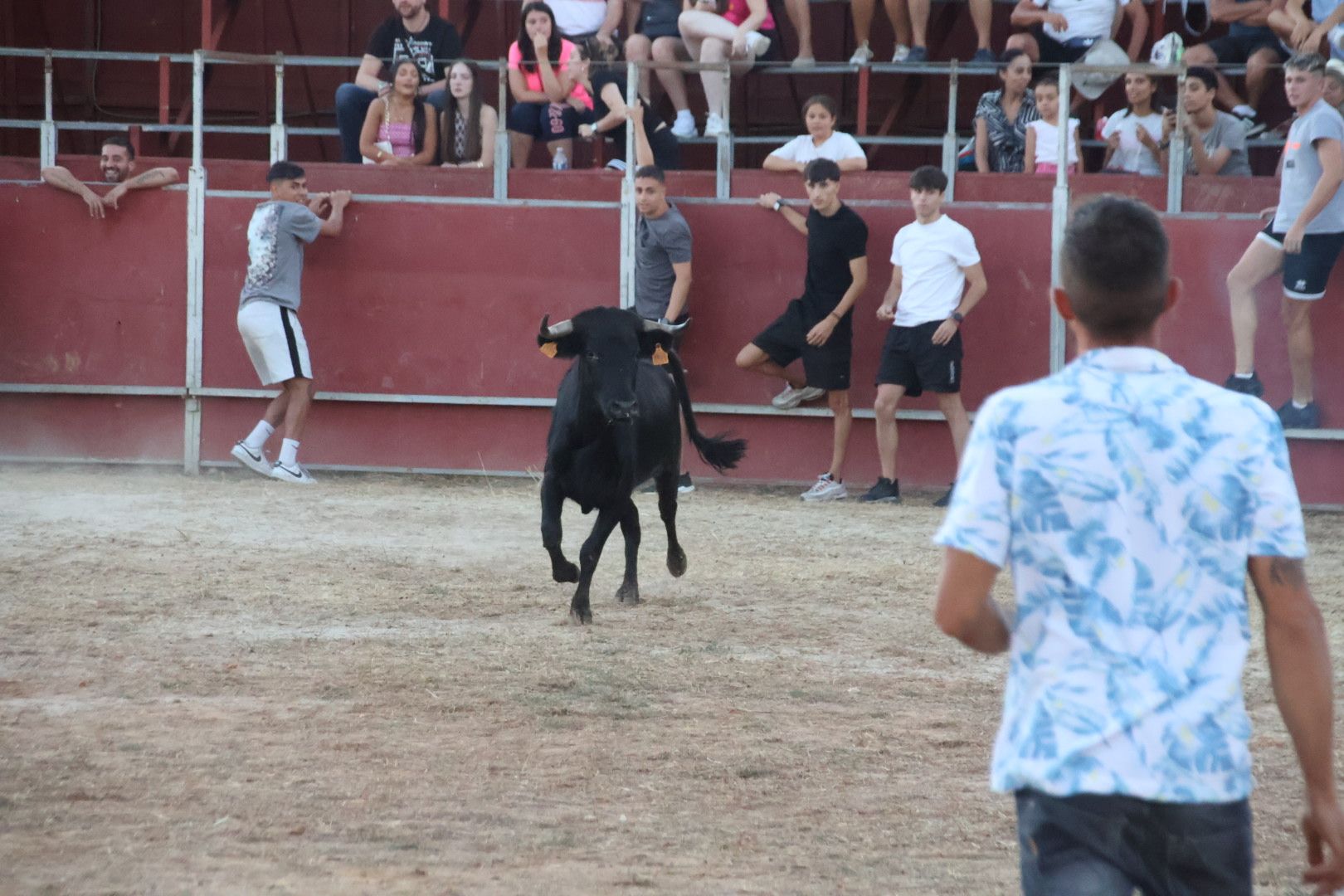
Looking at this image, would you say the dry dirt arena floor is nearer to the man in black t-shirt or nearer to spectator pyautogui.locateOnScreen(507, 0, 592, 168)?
the man in black t-shirt

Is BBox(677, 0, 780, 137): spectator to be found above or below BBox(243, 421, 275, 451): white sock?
above

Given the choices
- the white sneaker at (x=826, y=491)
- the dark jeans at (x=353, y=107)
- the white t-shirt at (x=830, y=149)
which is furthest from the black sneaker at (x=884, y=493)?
the dark jeans at (x=353, y=107)

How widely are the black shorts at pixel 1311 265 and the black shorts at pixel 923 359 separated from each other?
1.93m

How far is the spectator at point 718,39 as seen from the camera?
11805 mm

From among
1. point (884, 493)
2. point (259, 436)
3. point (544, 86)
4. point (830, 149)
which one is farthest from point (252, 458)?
point (830, 149)

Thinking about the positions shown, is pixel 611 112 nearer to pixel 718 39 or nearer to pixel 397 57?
pixel 718 39

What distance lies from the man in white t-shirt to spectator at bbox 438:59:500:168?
310cm

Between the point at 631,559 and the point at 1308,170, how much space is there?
4.89m

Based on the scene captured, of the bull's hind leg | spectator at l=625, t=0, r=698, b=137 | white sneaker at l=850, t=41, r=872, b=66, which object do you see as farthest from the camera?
white sneaker at l=850, t=41, r=872, b=66

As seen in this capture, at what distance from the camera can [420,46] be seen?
39.9 feet

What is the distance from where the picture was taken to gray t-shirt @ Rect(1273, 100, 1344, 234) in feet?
30.6

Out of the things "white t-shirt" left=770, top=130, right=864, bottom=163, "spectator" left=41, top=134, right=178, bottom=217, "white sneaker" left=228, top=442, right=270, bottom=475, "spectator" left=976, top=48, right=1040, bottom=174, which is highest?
"spectator" left=976, top=48, right=1040, bottom=174

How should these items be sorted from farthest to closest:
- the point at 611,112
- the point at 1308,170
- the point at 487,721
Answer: the point at 611,112 < the point at 1308,170 < the point at 487,721

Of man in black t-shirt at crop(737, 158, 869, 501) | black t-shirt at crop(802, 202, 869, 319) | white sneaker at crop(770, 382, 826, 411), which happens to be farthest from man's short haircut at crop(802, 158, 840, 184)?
white sneaker at crop(770, 382, 826, 411)
